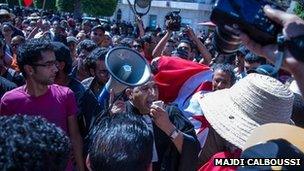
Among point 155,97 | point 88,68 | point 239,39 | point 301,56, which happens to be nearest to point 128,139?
point 239,39

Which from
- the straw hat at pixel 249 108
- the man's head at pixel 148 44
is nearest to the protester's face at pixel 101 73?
the straw hat at pixel 249 108

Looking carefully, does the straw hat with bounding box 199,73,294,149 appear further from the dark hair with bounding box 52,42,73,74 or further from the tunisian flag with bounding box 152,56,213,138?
the tunisian flag with bounding box 152,56,213,138

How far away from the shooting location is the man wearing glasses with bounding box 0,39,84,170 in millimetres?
3492

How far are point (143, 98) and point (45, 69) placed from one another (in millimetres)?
756

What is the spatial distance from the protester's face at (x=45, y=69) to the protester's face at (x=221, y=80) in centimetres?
189

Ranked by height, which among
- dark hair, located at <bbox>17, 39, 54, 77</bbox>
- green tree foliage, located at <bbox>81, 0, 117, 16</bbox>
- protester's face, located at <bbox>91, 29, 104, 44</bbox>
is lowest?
green tree foliage, located at <bbox>81, 0, 117, 16</bbox>

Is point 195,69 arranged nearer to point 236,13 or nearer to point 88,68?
point 88,68

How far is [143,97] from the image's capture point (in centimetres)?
357

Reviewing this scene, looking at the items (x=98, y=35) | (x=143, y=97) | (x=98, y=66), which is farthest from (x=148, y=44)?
(x=143, y=97)

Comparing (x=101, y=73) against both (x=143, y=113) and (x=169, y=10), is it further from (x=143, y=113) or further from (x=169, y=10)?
(x=169, y=10)

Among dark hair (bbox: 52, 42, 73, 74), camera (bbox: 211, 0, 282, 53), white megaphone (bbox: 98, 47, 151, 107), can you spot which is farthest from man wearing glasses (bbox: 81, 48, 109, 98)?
camera (bbox: 211, 0, 282, 53)

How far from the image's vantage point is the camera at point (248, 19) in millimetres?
1471

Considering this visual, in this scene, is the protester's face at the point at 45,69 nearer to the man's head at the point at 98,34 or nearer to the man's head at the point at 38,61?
the man's head at the point at 38,61

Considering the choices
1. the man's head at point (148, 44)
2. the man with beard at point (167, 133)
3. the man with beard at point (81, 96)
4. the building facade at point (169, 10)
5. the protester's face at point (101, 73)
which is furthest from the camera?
the building facade at point (169, 10)
